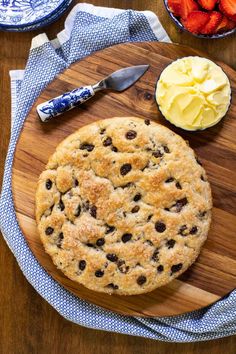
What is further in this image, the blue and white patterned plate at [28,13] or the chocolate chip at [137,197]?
the blue and white patterned plate at [28,13]

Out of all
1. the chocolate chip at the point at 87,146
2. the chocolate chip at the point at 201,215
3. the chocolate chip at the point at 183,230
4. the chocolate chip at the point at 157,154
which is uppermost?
the chocolate chip at the point at 157,154

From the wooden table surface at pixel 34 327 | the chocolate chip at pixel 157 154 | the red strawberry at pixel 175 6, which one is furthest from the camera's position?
the wooden table surface at pixel 34 327

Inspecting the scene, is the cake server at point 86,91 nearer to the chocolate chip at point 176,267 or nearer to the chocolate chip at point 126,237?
the chocolate chip at point 126,237

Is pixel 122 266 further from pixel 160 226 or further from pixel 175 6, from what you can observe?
pixel 175 6

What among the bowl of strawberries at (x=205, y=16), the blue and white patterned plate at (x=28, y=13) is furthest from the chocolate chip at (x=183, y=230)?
the blue and white patterned plate at (x=28, y=13)

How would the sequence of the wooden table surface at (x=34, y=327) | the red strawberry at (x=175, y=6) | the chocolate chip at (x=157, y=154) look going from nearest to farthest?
the chocolate chip at (x=157, y=154) → the red strawberry at (x=175, y=6) → the wooden table surface at (x=34, y=327)

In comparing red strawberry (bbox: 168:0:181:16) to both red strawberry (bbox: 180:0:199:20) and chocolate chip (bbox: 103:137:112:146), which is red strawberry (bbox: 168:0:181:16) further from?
chocolate chip (bbox: 103:137:112:146)

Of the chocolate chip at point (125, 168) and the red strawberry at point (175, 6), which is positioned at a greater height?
the red strawberry at point (175, 6)
